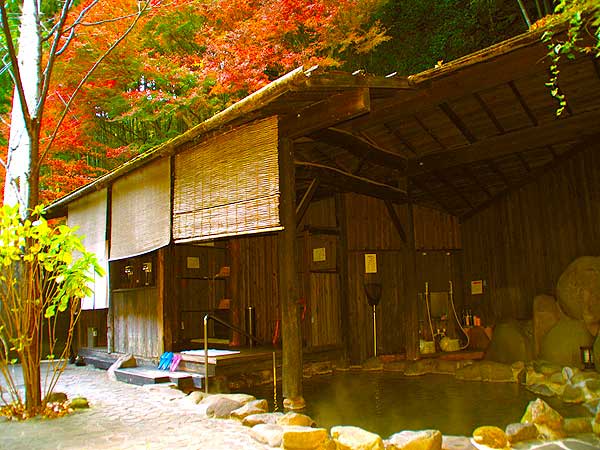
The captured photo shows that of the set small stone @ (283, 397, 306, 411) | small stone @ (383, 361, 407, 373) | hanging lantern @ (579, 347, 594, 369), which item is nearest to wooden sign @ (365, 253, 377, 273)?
small stone @ (383, 361, 407, 373)

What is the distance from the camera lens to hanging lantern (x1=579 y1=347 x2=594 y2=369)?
773 cm

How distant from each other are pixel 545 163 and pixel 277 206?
6050mm

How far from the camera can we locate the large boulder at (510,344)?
8.95m

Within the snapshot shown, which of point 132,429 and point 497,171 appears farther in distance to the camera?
point 497,171

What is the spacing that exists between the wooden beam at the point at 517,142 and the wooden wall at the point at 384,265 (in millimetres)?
1383

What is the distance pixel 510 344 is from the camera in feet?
29.9

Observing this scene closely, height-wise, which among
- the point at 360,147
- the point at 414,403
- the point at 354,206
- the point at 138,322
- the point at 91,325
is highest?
the point at 360,147

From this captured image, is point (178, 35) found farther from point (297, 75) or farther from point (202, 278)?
point (297, 75)

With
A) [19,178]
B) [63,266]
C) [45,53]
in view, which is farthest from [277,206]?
[45,53]

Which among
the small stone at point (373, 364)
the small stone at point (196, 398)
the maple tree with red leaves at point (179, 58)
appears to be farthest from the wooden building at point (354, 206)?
the maple tree with red leaves at point (179, 58)

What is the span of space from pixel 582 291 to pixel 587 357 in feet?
3.71

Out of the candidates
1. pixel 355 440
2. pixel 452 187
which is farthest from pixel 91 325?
pixel 355 440

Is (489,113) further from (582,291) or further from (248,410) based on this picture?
(248,410)

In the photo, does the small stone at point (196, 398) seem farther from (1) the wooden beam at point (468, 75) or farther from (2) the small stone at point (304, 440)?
(1) the wooden beam at point (468, 75)
